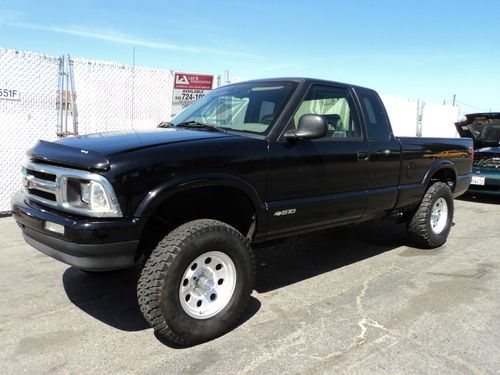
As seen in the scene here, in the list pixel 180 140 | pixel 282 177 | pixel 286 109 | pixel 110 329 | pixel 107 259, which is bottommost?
pixel 110 329

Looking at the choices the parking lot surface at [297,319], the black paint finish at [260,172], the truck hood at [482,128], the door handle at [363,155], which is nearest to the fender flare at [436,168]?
the black paint finish at [260,172]

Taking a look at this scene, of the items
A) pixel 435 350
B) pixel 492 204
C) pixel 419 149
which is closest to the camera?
pixel 435 350

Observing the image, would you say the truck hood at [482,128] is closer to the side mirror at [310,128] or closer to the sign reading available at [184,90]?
the sign reading available at [184,90]

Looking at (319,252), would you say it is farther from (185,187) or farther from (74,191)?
(74,191)

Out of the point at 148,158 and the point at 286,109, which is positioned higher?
the point at 286,109

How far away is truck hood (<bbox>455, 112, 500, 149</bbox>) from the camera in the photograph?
9711mm

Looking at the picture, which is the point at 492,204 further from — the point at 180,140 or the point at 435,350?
the point at 180,140

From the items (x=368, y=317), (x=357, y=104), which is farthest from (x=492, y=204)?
(x=368, y=317)

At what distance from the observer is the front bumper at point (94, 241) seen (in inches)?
111

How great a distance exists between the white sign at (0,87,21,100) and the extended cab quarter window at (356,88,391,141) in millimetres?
5446

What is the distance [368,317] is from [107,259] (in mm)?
2136

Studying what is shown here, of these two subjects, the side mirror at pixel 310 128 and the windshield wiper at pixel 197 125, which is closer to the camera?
the side mirror at pixel 310 128

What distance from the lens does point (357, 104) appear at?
4.75 metres

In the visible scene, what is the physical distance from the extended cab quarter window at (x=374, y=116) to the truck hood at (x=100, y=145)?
1837 mm
